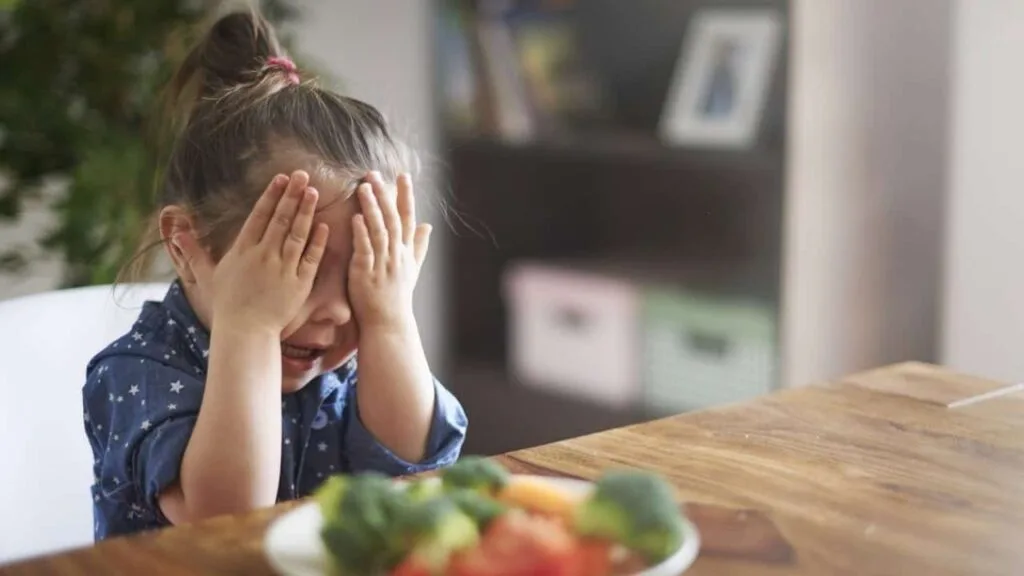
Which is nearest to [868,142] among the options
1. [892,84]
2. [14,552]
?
[892,84]

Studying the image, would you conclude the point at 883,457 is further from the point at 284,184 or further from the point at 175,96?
the point at 175,96

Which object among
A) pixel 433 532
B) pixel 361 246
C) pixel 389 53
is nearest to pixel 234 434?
pixel 361 246

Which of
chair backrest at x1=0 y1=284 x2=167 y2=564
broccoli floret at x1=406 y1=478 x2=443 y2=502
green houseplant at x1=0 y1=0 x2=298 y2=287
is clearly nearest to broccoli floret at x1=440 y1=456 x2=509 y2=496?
broccoli floret at x1=406 y1=478 x2=443 y2=502

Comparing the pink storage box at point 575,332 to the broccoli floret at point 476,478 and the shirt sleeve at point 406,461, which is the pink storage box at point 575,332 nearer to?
the shirt sleeve at point 406,461

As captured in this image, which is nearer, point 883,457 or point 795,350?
point 883,457

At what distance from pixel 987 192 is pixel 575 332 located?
3.01 ft

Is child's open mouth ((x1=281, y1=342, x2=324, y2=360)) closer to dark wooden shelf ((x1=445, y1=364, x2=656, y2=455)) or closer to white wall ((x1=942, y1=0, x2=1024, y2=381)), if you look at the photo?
white wall ((x1=942, y1=0, x2=1024, y2=381))

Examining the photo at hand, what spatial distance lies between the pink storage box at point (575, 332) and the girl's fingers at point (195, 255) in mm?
1446

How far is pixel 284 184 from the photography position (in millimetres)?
915

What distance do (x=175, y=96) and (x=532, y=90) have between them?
140cm

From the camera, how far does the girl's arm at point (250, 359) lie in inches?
35.3

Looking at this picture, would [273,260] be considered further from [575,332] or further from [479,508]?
[575,332]

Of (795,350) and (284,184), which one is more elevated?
(284,184)

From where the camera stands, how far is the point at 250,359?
0.92 meters
